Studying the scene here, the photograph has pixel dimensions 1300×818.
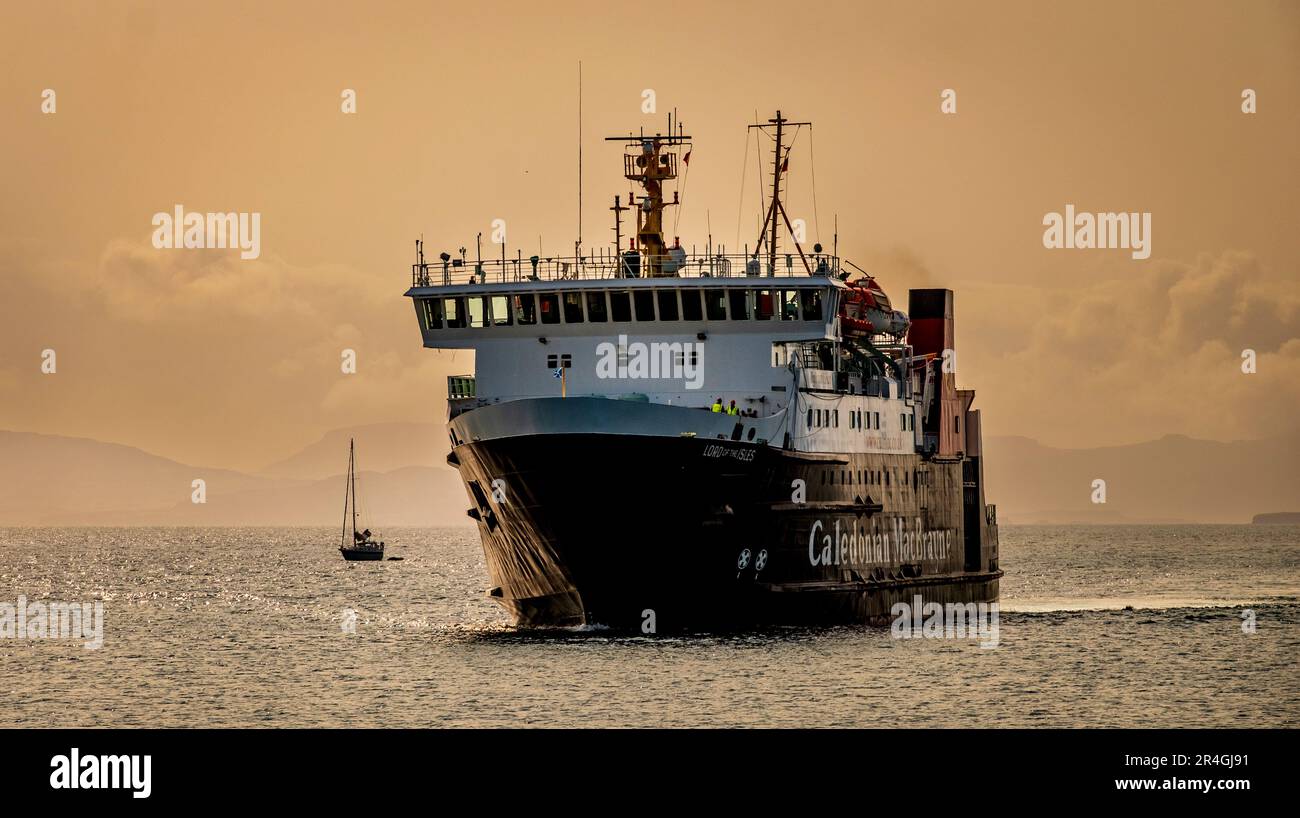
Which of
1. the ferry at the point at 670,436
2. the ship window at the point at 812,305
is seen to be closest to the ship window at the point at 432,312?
the ferry at the point at 670,436

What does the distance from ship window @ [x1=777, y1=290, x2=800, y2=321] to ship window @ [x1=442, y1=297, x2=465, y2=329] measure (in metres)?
7.86

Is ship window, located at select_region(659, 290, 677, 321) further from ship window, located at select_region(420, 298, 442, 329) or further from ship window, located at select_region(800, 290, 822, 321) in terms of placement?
ship window, located at select_region(420, 298, 442, 329)

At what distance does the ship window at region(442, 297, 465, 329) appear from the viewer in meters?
49.1

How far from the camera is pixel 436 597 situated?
8319 cm

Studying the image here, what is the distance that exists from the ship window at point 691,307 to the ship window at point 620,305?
125cm

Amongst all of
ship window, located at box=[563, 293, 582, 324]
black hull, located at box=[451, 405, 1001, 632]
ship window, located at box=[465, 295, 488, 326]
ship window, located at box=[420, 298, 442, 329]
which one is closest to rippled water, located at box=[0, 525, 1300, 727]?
black hull, located at box=[451, 405, 1001, 632]

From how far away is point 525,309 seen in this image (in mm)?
48188

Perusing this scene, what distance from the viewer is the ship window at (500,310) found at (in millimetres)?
48406

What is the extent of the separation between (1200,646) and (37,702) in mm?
30502

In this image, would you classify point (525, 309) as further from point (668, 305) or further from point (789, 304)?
point (789, 304)

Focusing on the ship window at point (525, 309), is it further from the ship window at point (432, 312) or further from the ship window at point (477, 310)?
the ship window at point (432, 312)

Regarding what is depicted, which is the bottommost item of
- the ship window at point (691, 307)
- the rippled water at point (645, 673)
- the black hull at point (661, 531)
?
the rippled water at point (645, 673)

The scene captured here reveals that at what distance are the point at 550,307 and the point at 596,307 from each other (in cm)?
120
